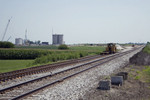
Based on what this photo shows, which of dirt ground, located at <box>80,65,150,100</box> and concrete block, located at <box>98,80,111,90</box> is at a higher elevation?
concrete block, located at <box>98,80,111,90</box>

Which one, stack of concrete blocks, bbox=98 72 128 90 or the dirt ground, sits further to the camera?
stack of concrete blocks, bbox=98 72 128 90

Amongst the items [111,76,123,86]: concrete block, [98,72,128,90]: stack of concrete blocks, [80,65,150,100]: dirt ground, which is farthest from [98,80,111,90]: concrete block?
[111,76,123,86]: concrete block

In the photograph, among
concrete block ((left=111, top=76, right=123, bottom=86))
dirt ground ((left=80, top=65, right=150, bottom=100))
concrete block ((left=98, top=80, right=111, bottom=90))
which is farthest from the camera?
concrete block ((left=111, top=76, right=123, bottom=86))

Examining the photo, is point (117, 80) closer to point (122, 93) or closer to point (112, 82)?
point (112, 82)

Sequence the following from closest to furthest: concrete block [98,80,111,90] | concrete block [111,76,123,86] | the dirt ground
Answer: the dirt ground → concrete block [98,80,111,90] → concrete block [111,76,123,86]

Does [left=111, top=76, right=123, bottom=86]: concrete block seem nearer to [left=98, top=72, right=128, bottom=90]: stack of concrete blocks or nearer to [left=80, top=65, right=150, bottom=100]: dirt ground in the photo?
[left=98, top=72, right=128, bottom=90]: stack of concrete blocks

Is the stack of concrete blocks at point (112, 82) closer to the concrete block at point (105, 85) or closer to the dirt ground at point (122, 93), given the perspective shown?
the concrete block at point (105, 85)

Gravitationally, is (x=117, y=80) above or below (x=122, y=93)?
above

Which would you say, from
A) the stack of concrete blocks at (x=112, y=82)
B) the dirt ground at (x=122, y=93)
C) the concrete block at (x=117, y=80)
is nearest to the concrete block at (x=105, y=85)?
the stack of concrete blocks at (x=112, y=82)

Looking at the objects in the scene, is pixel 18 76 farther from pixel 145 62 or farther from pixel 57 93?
pixel 145 62

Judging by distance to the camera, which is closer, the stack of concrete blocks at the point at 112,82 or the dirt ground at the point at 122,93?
the dirt ground at the point at 122,93

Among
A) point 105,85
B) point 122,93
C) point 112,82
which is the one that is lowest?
point 122,93

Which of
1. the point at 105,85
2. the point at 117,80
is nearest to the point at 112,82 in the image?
the point at 117,80

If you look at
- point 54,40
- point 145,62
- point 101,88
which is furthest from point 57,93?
point 54,40
